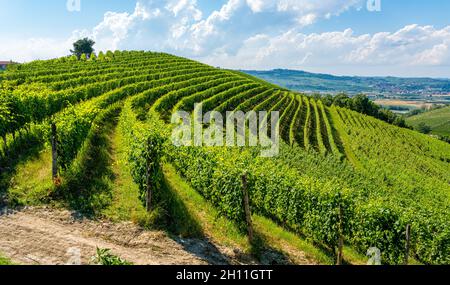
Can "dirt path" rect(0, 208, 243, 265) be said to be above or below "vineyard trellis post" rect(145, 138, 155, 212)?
below

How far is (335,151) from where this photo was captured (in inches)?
2116

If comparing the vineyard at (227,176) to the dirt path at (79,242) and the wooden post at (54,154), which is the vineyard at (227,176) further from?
the dirt path at (79,242)

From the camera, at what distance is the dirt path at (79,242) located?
11297 millimetres

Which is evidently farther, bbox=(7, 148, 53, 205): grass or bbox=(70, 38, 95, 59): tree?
bbox=(70, 38, 95, 59): tree

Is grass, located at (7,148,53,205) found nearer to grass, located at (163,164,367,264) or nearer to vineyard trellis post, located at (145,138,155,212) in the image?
vineyard trellis post, located at (145,138,155,212)

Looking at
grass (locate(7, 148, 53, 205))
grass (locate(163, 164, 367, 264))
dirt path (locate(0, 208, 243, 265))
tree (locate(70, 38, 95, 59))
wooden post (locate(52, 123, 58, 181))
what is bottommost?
grass (locate(163, 164, 367, 264))

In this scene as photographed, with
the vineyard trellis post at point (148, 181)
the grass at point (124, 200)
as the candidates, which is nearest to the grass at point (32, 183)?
the grass at point (124, 200)

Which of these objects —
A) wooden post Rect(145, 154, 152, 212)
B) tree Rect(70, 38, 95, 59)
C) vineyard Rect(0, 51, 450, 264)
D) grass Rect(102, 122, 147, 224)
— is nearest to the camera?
grass Rect(102, 122, 147, 224)

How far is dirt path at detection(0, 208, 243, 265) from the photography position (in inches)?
445

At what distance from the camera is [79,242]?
12.1 metres

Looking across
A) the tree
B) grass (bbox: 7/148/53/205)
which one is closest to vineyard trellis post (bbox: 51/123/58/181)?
grass (bbox: 7/148/53/205)
